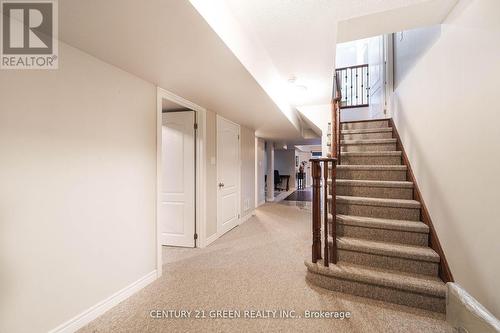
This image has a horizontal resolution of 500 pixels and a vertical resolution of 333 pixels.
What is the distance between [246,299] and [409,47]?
342 centimetres

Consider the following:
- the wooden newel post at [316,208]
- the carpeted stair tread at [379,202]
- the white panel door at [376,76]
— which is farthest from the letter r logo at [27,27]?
the white panel door at [376,76]

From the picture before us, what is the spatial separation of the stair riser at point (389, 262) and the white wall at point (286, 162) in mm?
8133

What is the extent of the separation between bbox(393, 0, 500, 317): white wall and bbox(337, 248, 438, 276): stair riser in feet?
0.60

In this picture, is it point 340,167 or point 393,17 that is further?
point 340,167

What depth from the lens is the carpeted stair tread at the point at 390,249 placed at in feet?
5.98

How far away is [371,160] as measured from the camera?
9.52 ft

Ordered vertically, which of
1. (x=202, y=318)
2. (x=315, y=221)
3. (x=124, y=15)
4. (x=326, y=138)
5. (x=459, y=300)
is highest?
(x=124, y=15)

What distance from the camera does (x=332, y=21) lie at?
171 cm

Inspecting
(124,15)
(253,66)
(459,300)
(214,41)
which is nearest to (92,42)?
(124,15)

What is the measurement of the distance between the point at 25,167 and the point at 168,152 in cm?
187

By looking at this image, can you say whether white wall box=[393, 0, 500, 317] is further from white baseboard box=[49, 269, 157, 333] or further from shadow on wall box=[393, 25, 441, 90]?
white baseboard box=[49, 269, 157, 333]

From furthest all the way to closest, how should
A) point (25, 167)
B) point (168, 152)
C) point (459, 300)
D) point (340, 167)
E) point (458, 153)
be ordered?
point (168, 152) < point (340, 167) < point (458, 153) < point (459, 300) < point (25, 167)

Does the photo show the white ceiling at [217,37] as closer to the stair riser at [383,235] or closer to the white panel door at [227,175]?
the white panel door at [227,175]

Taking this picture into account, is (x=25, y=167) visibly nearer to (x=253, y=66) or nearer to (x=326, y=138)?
(x=253, y=66)
